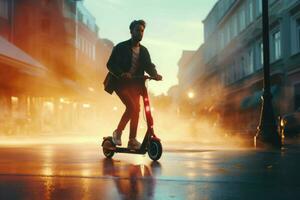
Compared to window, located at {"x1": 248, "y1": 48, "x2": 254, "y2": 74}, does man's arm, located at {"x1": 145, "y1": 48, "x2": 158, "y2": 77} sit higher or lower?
lower

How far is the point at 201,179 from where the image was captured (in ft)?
16.9

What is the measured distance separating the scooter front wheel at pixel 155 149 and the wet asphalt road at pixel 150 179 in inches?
8.4

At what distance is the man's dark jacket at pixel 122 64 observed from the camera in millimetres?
7766

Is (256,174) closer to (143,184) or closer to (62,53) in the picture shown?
(143,184)

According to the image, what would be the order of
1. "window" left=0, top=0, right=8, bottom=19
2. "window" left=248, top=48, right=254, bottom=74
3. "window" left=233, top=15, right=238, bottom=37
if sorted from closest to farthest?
"window" left=0, top=0, right=8, bottom=19 < "window" left=248, top=48, right=254, bottom=74 < "window" left=233, top=15, right=238, bottom=37

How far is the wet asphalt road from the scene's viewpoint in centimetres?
421

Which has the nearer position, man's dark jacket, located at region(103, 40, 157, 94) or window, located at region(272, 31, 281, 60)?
man's dark jacket, located at region(103, 40, 157, 94)

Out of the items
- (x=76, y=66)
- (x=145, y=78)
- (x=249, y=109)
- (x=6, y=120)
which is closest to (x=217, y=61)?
(x=76, y=66)

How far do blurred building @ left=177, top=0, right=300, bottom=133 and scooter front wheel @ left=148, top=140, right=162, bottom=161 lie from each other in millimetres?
19680

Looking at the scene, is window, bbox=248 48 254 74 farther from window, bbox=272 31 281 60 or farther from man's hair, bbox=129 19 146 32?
man's hair, bbox=129 19 146 32

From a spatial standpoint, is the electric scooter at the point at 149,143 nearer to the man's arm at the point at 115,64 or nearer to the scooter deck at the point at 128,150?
the scooter deck at the point at 128,150

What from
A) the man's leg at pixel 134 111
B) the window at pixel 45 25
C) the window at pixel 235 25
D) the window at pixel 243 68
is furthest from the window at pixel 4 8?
the man's leg at pixel 134 111

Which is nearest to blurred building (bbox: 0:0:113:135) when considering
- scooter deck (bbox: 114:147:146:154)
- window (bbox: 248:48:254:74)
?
window (bbox: 248:48:254:74)

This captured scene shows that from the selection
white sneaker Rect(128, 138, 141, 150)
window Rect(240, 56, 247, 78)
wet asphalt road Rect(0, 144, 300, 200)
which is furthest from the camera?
window Rect(240, 56, 247, 78)
